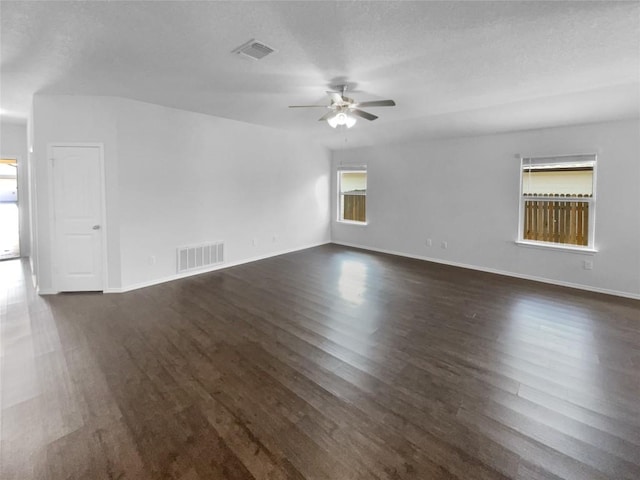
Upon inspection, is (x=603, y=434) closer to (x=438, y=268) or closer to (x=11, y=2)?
(x=438, y=268)

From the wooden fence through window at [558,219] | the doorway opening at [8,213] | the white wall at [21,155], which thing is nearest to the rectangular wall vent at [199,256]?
the white wall at [21,155]

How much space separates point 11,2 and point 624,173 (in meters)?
6.54

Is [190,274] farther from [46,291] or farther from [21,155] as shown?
[21,155]

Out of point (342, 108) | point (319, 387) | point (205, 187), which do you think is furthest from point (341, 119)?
point (319, 387)

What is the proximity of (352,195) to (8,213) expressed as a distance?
1122 cm

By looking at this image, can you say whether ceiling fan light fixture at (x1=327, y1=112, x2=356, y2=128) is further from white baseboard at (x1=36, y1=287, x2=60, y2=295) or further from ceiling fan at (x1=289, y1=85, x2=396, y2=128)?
white baseboard at (x1=36, y1=287, x2=60, y2=295)

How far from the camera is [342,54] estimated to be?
2.80 m

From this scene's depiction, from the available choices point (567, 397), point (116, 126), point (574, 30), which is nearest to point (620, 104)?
point (574, 30)

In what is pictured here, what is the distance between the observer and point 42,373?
2514 millimetres

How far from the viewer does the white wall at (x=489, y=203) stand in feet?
14.2

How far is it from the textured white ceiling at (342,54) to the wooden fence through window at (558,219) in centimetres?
118

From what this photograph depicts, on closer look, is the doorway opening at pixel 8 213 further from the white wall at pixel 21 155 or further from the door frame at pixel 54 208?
the door frame at pixel 54 208

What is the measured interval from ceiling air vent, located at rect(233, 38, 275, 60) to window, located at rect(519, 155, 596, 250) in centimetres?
448

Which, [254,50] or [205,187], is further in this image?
[205,187]
